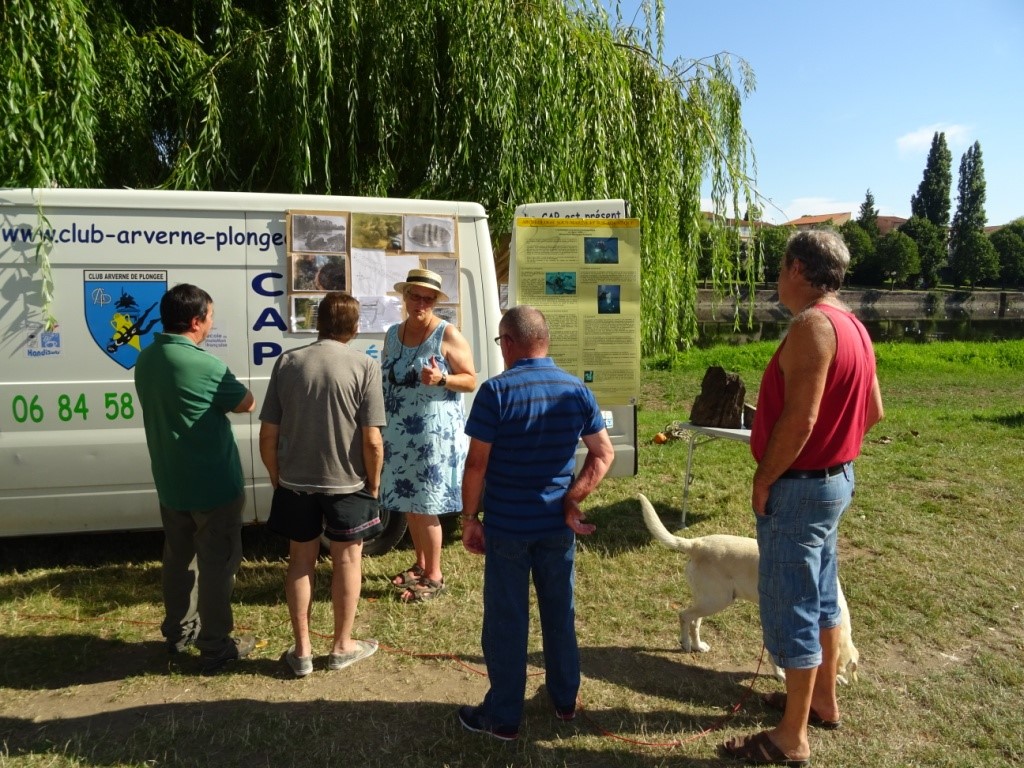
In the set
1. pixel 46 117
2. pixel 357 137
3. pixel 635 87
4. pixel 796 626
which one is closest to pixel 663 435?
pixel 635 87

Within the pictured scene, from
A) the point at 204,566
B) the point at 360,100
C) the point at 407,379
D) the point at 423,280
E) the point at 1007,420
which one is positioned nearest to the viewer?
the point at 204,566

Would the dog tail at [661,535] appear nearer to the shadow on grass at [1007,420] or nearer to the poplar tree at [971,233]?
the shadow on grass at [1007,420]

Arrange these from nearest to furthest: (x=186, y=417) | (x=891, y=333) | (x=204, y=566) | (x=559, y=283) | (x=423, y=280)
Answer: (x=186, y=417) < (x=204, y=566) < (x=423, y=280) < (x=559, y=283) < (x=891, y=333)

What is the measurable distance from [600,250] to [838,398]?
2682 millimetres

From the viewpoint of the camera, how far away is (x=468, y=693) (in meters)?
3.38

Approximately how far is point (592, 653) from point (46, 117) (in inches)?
195

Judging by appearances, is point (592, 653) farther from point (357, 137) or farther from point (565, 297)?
point (357, 137)

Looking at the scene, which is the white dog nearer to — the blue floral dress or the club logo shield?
the blue floral dress

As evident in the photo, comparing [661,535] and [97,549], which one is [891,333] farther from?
[97,549]

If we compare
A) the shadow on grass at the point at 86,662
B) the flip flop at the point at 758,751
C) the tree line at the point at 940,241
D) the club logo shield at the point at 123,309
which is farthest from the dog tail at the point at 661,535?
the tree line at the point at 940,241

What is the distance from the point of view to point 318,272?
179 inches

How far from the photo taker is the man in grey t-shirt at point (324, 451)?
3.20 meters

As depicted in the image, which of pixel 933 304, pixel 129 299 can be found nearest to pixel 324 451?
pixel 129 299

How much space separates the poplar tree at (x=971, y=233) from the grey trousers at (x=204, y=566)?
8352cm
